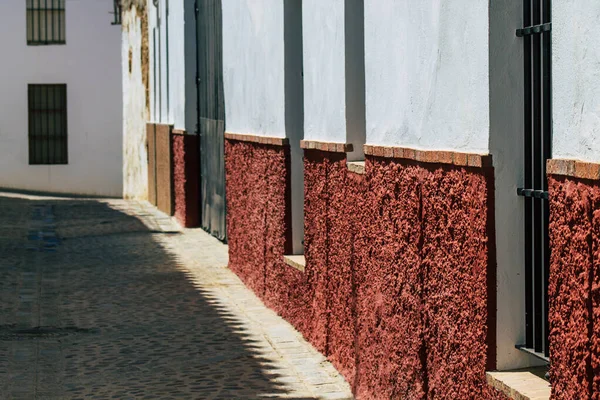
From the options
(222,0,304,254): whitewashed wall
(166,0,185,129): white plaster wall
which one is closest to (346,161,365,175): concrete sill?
(222,0,304,254): whitewashed wall

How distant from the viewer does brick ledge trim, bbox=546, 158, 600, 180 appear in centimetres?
391

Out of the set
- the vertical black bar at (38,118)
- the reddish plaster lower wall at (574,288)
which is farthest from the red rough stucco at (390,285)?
the vertical black bar at (38,118)

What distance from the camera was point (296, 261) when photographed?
9.22 metres

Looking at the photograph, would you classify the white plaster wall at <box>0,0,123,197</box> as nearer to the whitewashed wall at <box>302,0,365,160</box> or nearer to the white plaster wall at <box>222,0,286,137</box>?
the white plaster wall at <box>222,0,286,137</box>

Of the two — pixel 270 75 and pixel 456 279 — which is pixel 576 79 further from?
pixel 270 75

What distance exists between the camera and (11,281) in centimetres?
1262

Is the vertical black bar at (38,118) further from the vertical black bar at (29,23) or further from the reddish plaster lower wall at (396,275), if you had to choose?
the reddish plaster lower wall at (396,275)

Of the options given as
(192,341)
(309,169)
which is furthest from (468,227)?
(192,341)

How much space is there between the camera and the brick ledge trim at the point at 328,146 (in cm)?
746

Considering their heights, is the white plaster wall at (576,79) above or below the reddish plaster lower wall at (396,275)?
above

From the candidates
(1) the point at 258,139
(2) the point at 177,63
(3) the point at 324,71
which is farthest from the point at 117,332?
(2) the point at 177,63

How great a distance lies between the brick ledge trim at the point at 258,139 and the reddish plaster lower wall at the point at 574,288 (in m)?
5.52

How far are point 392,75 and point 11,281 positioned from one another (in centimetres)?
726

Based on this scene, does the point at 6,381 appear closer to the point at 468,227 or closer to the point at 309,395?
the point at 309,395
